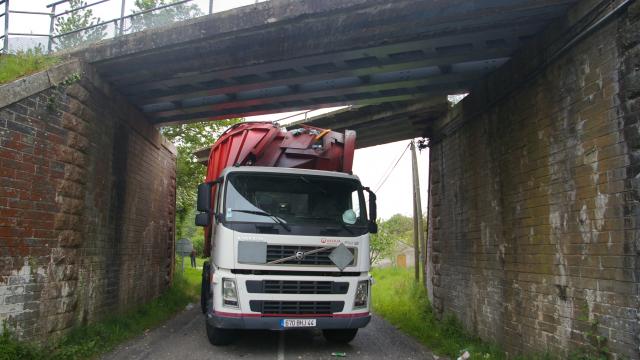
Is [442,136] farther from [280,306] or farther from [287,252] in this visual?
[280,306]

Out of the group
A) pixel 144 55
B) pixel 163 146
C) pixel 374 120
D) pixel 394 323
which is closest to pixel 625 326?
pixel 394 323

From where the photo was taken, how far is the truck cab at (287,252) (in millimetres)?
Answer: 7211

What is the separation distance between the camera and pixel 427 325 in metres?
10.3

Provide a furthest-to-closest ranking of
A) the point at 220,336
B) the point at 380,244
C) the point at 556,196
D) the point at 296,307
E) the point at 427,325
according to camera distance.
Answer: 1. the point at 380,244
2. the point at 427,325
3. the point at 220,336
4. the point at 296,307
5. the point at 556,196

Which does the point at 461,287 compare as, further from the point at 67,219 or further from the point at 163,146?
the point at 163,146

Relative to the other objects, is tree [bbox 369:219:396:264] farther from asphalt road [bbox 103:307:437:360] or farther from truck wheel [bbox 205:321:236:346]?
truck wheel [bbox 205:321:236:346]

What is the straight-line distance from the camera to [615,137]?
511 cm

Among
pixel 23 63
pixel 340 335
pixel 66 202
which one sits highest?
pixel 23 63

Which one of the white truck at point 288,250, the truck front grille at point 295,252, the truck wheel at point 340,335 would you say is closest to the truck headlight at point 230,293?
the white truck at point 288,250

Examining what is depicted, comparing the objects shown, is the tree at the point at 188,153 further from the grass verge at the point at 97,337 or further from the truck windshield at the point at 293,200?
the truck windshield at the point at 293,200

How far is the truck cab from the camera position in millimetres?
7211

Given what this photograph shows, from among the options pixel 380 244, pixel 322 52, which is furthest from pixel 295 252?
pixel 380 244

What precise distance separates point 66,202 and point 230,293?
2833mm

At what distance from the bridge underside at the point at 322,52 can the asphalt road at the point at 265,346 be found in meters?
4.46
